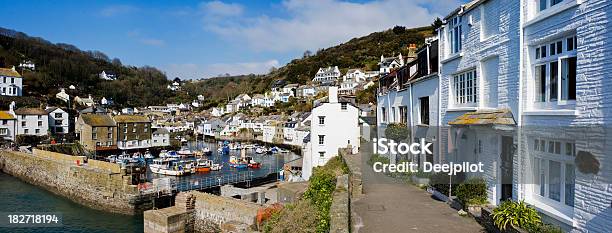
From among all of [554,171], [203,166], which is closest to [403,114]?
[554,171]

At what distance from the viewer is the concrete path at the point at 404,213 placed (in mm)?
10754

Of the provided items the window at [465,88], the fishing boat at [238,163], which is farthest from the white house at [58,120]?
the window at [465,88]

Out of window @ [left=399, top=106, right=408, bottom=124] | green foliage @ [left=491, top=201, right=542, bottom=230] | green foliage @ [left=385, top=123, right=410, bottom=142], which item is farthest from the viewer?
window @ [left=399, top=106, right=408, bottom=124]

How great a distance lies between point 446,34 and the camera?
51.9 ft

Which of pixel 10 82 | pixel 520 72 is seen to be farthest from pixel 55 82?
pixel 520 72

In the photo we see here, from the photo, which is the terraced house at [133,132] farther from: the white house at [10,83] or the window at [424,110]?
the window at [424,110]

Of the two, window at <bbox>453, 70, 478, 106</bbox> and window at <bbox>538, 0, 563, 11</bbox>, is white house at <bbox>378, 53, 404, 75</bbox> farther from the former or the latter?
window at <bbox>538, 0, 563, 11</bbox>

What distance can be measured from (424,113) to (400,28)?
16328cm

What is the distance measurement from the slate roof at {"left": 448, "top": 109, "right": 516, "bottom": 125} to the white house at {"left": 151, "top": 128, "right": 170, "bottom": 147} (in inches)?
3035

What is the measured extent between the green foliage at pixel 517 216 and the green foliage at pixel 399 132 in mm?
11449

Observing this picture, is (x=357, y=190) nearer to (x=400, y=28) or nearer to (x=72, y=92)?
(x=72, y=92)

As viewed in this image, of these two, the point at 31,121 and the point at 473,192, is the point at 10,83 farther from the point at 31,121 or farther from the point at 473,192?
the point at 473,192

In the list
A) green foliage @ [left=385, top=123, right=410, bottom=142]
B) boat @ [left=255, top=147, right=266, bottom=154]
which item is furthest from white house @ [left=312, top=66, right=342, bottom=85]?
green foliage @ [left=385, top=123, right=410, bottom=142]

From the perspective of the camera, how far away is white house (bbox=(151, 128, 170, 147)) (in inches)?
3219
